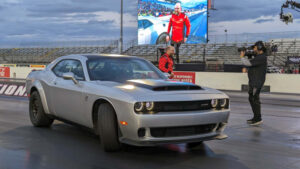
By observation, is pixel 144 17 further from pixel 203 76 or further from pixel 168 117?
pixel 168 117

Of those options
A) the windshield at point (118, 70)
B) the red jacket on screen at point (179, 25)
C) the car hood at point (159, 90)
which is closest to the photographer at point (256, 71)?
the windshield at point (118, 70)

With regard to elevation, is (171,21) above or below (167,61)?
above

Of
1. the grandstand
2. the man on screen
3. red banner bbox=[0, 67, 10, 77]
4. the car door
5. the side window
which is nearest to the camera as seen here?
the car door

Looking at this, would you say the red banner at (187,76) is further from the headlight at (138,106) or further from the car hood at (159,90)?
the headlight at (138,106)

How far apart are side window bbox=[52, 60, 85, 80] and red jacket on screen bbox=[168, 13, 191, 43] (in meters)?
26.1

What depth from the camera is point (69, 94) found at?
234 inches

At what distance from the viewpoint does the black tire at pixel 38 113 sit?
686 centimetres

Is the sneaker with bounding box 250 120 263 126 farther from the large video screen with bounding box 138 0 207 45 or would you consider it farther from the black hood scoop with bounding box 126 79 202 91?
the large video screen with bounding box 138 0 207 45

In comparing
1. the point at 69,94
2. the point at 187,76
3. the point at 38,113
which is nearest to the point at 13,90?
the point at 38,113

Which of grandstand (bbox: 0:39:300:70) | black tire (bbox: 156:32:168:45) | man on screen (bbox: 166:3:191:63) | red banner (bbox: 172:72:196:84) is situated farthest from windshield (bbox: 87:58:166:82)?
black tire (bbox: 156:32:168:45)

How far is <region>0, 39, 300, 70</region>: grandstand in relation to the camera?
35031 millimetres

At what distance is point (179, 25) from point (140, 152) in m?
28.6

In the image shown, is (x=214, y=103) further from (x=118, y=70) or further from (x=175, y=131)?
(x=118, y=70)

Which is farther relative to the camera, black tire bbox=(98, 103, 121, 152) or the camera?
the camera
